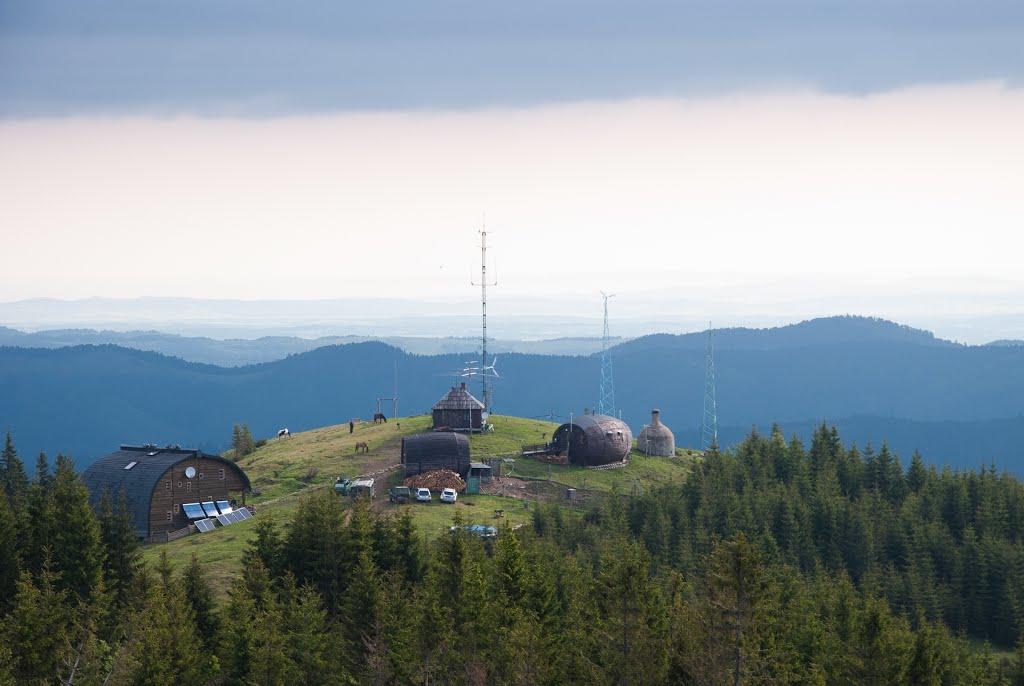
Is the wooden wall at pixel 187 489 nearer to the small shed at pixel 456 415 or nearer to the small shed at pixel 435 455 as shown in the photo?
the small shed at pixel 435 455

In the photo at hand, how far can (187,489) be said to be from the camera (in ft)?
335

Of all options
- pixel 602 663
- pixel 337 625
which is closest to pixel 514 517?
pixel 337 625

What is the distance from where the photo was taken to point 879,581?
98.6 meters

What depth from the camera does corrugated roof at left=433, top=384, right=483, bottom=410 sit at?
439ft

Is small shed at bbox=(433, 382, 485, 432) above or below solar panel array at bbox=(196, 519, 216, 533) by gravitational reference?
above

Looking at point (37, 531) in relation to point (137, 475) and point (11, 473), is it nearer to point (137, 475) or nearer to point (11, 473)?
point (137, 475)

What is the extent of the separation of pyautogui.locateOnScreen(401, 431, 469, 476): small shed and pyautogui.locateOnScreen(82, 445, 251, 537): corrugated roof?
17051mm

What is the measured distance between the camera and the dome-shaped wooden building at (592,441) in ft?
409

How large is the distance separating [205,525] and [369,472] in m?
21.1

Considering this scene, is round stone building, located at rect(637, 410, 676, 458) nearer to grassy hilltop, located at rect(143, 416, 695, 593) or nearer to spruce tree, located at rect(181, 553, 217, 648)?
grassy hilltop, located at rect(143, 416, 695, 593)

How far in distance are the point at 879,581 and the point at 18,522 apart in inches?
2925

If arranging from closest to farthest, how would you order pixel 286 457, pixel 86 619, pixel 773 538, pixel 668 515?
A: pixel 86 619
pixel 773 538
pixel 668 515
pixel 286 457

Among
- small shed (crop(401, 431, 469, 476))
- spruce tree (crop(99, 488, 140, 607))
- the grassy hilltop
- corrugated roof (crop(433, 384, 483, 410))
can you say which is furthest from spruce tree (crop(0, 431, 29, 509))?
corrugated roof (crop(433, 384, 483, 410))

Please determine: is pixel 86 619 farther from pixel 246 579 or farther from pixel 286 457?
pixel 286 457
